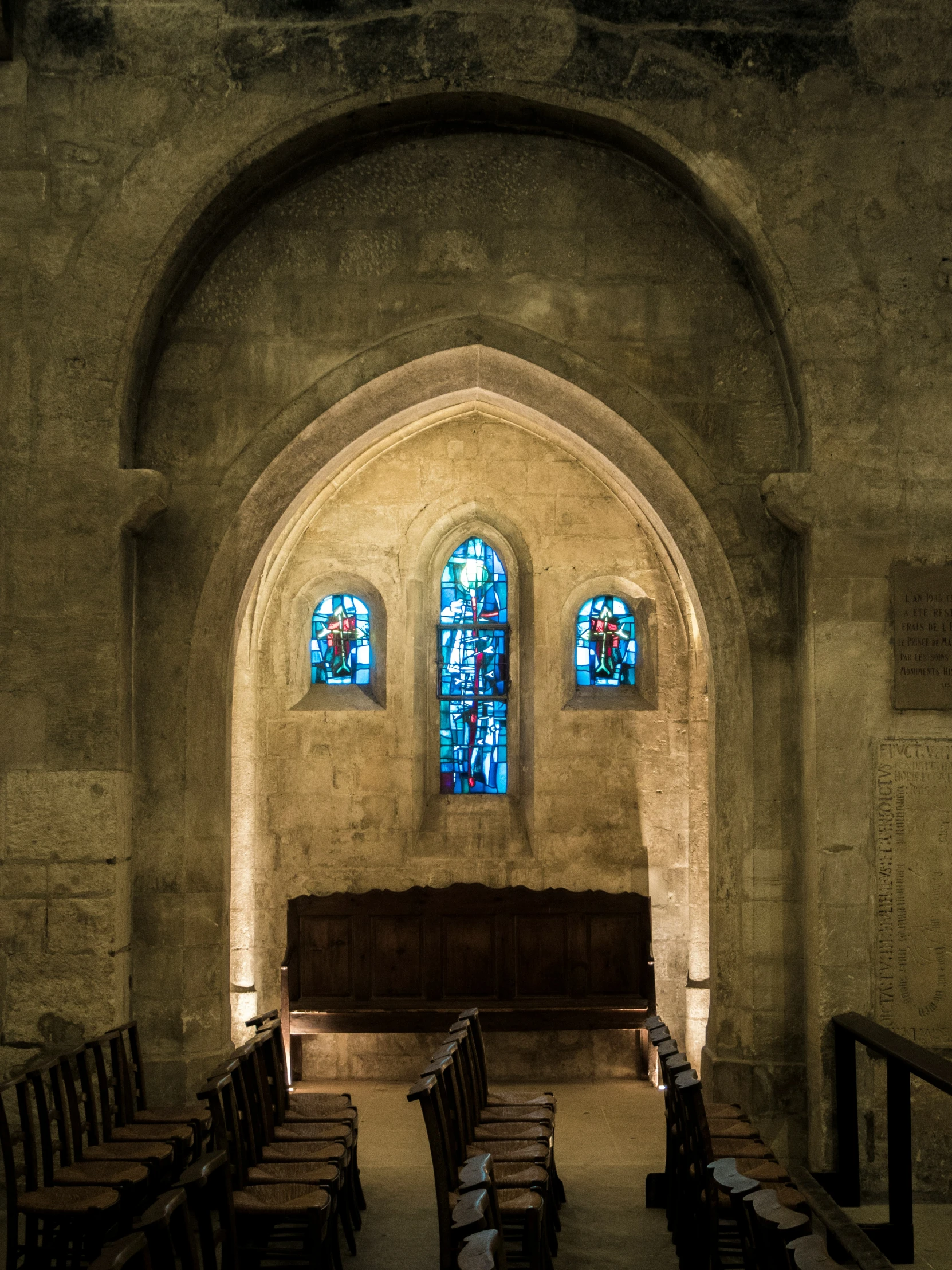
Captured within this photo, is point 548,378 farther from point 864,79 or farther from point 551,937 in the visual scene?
point 551,937

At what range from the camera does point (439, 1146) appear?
4.29 m

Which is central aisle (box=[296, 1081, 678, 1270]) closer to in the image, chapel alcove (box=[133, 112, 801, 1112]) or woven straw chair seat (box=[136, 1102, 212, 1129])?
woven straw chair seat (box=[136, 1102, 212, 1129])

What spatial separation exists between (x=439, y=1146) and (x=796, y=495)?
3.18 m

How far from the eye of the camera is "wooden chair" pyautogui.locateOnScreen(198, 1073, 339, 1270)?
4227mm

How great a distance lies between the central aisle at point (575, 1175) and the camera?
520 cm

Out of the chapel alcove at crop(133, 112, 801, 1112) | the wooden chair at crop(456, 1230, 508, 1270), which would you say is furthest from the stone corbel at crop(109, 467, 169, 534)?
the wooden chair at crop(456, 1230, 508, 1270)

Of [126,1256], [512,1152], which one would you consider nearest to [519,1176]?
[512,1152]

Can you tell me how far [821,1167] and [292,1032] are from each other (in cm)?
429

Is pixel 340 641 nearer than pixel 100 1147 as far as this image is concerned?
No

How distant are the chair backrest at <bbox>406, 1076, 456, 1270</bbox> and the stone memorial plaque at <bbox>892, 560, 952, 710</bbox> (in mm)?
2782

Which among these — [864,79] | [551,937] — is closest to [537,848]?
[551,937]

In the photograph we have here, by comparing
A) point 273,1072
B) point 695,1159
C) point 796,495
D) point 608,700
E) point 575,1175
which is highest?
point 796,495

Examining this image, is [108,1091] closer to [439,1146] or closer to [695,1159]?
[439,1146]

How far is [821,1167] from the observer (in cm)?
582
